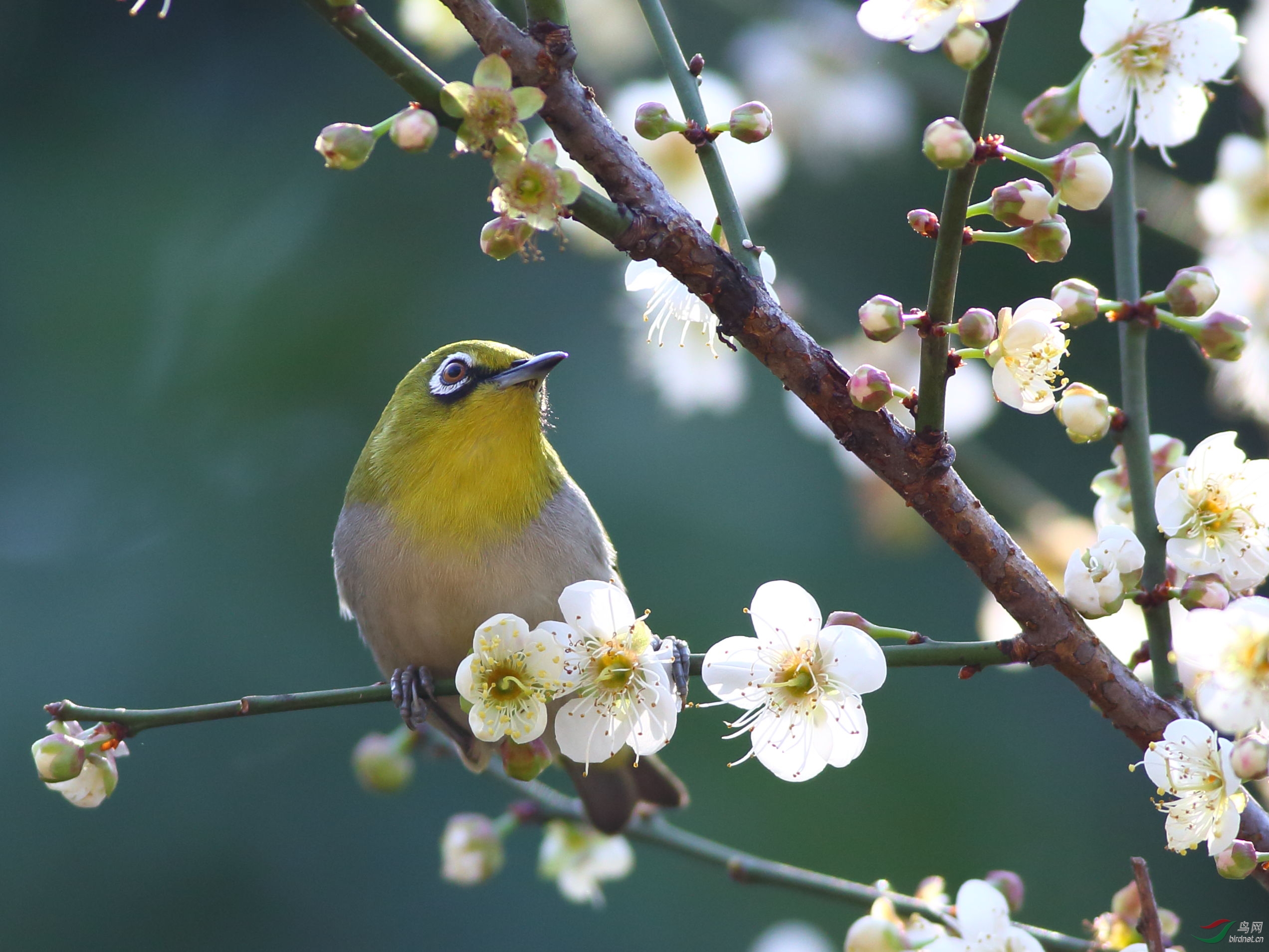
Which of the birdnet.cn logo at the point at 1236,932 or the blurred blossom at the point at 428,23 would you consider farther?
the blurred blossom at the point at 428,23

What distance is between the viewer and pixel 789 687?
175 cm

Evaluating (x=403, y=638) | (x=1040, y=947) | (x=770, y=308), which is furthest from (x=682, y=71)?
(x=403, y=638)

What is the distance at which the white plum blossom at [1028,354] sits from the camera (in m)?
1.52

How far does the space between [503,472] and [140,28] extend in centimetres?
642

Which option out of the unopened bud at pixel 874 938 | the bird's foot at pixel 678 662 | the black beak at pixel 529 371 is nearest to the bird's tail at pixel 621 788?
the bird's foot at pixel 678 662

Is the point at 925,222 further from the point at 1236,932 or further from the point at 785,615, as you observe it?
the point at 1236,932

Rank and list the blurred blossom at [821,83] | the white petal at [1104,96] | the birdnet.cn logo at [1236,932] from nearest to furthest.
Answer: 1. the white petal at [1104,96]
2. the birdnet.cn logo at [1236,932]
3. the blurred blossom at [821,83]

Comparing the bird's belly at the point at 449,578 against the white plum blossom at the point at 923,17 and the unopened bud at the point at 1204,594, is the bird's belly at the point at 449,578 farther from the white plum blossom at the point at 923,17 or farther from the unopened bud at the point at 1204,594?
the white plum blossom at the point at 923,17

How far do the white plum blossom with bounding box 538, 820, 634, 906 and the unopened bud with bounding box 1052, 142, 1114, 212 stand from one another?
2.15 meters

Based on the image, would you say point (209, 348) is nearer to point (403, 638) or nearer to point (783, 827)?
point (783, 827)

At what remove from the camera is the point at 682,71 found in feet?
5.56

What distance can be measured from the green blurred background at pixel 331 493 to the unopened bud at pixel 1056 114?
4.85 meters

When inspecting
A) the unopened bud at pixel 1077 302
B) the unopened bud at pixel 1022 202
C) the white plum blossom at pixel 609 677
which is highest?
the unopened bud at pixel 1022 202

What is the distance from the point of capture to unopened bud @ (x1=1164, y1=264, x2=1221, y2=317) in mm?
1556
